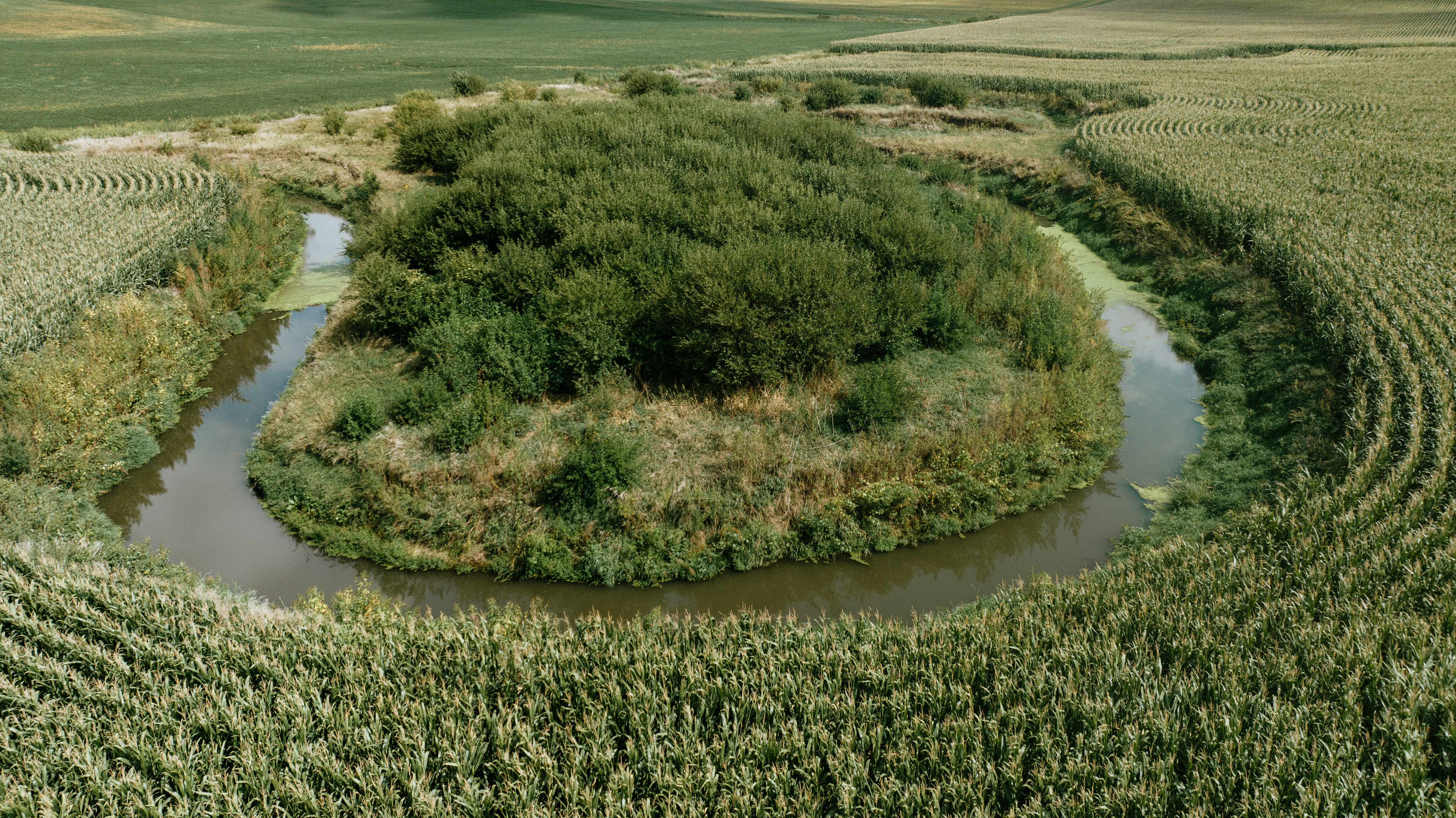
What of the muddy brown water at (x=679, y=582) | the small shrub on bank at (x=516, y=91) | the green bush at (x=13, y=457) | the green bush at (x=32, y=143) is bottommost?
the muddy brown water at (x=679, y=582)

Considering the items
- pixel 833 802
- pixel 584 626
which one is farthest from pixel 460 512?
pixel 833 802

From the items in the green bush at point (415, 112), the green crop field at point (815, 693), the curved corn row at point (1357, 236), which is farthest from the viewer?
the green bush at point (415, 112)

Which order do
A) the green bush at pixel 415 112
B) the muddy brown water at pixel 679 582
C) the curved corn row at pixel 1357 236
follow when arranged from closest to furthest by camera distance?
the curved corn row at pixel 1357 236 < the muddy brown water at pixel 679 582 < the green bush at pixel 415 112

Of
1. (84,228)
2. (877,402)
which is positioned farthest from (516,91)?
(877,402)

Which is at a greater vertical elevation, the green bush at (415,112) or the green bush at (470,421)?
the green bush at (415,112)

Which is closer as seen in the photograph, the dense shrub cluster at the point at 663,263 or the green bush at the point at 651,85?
the dense shrub cluster at the point at 663,263

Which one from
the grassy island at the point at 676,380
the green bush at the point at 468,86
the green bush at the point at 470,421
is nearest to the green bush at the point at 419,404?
the grassy island at the point at 676,380

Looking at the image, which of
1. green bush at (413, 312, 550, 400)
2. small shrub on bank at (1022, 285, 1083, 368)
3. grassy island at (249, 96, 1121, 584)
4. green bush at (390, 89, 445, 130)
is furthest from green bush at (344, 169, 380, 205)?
small shrub on bank at (1022, 285, 1083, 368)

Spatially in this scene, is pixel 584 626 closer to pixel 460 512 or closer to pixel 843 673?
pixel 843 673

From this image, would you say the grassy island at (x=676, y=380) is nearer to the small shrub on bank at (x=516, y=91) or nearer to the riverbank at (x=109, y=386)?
the riverbank at (x=109, y=386)
